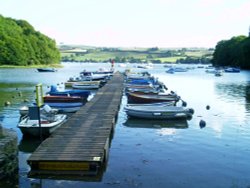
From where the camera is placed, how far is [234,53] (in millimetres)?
149625

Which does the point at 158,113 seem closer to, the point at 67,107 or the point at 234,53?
the point at 67,107

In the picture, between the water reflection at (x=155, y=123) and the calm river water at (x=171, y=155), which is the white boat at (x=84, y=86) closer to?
the calm river water at (x=171, y=155)

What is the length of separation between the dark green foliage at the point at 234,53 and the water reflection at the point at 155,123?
340ft

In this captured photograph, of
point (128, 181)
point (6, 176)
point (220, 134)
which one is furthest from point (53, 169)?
point (220, 134)

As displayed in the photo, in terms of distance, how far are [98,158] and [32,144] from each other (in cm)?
747

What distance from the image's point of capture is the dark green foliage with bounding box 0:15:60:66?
13848 cm

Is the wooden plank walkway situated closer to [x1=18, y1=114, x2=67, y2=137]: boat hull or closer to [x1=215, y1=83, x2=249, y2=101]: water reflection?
[x1=18, y1=114, x2=67, y2=137]: boat hull

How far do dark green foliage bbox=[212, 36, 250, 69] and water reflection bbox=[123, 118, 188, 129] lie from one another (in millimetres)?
103487

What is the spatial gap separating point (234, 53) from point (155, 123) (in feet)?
416

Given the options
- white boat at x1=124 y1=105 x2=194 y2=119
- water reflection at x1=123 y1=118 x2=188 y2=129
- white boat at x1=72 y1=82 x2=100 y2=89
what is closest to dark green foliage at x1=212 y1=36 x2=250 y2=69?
white boat at x1=72 y1=82 x2=100 y2=89

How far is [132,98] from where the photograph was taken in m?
41.4

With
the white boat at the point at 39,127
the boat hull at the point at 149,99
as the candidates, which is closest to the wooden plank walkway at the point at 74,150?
the white boat at the point at 39,127

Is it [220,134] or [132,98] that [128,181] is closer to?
[220,134]

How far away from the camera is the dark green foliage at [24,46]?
13848cm
